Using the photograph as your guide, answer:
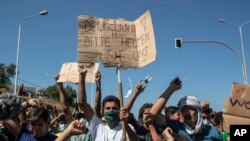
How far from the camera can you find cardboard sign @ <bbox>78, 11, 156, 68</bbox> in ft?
16.7

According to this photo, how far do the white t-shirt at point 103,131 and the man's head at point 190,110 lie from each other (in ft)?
2.48

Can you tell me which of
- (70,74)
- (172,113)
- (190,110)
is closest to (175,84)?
(190,110)

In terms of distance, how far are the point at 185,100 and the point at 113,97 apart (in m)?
0.95

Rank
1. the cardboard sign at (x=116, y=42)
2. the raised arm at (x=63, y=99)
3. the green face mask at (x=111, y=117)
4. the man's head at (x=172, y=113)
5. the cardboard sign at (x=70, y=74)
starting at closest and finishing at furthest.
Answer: the green face mask at (x=111, y=117), the cardboard sign at (x=116, y=42), the raised arm at (x=63, y=99), the cardboard sign at (x=70, y=74), the man's head at (x=172, y=113)

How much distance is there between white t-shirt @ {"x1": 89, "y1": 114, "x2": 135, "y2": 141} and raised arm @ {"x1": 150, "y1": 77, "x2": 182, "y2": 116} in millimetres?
588

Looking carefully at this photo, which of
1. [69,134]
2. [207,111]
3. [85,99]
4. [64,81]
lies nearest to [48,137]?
[85,99]

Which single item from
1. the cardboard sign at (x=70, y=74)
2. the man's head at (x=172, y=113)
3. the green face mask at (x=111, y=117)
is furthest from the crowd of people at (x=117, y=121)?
the man's head at (x=172, y=113)

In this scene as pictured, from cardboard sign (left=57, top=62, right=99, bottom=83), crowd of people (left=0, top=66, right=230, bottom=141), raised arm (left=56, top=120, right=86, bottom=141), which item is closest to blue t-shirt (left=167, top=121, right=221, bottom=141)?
crowd of people (left=0, top=66, right=230, bottom=141)

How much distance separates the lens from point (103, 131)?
4859 millimetres

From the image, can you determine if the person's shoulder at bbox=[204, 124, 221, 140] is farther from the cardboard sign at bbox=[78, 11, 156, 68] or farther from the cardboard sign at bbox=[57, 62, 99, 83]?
the cardboard sign at bbox=[57, 62, 99, 83]

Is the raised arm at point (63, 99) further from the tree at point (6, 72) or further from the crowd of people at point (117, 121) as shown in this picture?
the tree at point (6, 72)

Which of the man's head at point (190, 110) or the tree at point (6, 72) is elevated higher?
the tree at point (6, 72)

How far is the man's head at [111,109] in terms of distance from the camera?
4906 millimetres

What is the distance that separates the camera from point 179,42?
62.6ft
